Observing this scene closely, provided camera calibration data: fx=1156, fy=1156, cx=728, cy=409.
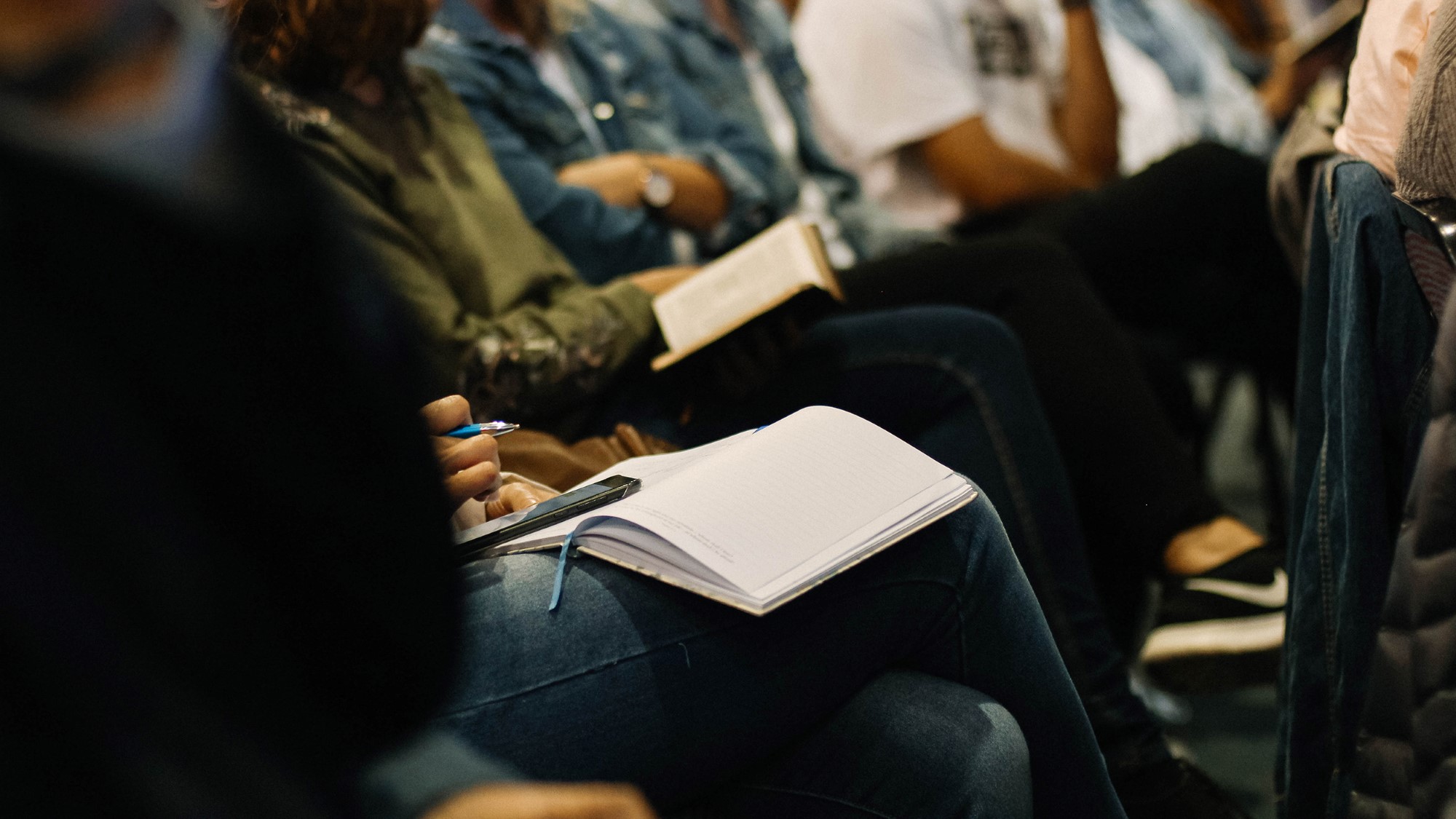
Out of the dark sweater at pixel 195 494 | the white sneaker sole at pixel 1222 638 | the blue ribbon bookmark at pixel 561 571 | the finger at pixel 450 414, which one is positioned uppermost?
the dark sweater at pixel 195 494

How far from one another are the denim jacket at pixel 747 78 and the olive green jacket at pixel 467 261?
649 mm

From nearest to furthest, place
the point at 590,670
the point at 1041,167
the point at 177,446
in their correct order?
1. the point at 177,446
2. the point at 590,670
3. the point at 1041,167

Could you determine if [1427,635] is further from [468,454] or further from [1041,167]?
[1041,167]

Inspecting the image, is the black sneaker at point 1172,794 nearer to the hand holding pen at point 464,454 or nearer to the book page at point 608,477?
the book page at point 608,477

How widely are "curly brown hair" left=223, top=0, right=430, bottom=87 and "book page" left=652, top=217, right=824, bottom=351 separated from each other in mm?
367

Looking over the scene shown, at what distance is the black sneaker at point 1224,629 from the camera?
44.1 inches

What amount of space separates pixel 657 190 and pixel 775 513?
90 cm

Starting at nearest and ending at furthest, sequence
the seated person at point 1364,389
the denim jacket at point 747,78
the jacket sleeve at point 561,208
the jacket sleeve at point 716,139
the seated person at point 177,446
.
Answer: the seated person at point 177,446
the seated person at point 1364,389
the jacket sleeve at point 561,208
the jacket sleeve at point 716,139
the denim jacket at point 747,78

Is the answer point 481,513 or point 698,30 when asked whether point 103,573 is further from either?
point 698,30

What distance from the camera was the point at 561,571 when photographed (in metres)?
0.67

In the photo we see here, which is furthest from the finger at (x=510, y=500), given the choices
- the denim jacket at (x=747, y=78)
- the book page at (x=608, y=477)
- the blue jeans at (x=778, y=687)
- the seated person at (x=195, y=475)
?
the denim jacket at (x=747, y=78)

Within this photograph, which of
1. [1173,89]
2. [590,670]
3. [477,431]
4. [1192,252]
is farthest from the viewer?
[1173,89]

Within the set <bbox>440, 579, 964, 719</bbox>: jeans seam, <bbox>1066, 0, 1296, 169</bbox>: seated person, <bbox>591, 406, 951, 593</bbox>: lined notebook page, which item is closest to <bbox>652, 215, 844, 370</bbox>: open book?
<bbox>591, 406, 951, 593</bbox>: lined notebook page

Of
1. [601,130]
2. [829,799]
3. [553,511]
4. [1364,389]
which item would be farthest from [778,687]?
[601,130]
